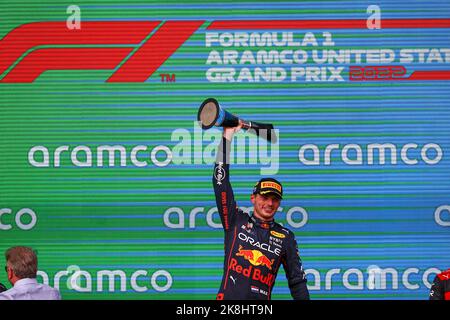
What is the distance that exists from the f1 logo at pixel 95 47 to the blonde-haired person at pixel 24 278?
3.19m

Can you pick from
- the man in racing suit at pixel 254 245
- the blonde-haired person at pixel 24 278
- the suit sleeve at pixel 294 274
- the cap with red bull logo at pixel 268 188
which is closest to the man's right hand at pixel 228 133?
the man in racing suit at pixel 254 245

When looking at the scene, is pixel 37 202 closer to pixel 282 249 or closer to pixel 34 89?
pixel 34 89

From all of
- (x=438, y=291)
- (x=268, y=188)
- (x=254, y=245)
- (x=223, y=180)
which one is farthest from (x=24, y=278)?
(x=438, y=291)

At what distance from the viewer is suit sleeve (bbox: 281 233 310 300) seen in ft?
21.6

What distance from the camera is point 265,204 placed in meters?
6.68

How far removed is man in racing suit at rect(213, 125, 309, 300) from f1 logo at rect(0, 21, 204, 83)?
7.09 ft

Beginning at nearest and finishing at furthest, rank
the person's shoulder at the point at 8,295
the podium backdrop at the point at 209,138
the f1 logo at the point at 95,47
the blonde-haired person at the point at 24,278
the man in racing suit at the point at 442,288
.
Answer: the person's shoulder at the point at 8,295 < the blonde-haired person at the point at 24,278 < the man in racing suit at the point at 442,288 < the podium backdrop at the point at 209,138 < the f1 logo at the point at 95,47

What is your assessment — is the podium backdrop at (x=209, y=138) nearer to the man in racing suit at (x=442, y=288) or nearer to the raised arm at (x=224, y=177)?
the raised arm at (x=224, y=177)

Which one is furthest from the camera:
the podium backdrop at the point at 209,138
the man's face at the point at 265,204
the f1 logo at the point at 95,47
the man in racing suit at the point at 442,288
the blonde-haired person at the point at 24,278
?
the f1 logo at the point at 95,47

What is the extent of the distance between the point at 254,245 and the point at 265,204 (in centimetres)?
29

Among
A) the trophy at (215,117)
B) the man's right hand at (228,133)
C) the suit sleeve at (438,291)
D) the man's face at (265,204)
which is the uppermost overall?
the trophy at (215,117)

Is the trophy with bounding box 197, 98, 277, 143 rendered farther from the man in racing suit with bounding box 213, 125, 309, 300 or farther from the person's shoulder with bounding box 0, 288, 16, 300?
the person's shoulder with bounding box 0, 288, 16, 300

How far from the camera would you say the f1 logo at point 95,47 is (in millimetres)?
8617

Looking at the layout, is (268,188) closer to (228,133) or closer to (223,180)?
(223,180)
